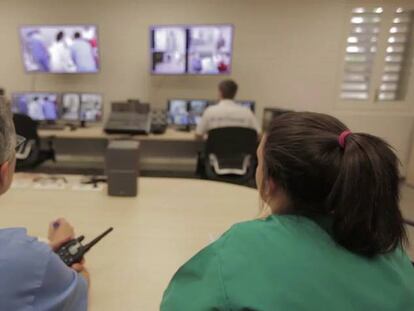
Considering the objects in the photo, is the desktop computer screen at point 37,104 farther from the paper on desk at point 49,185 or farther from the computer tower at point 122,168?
the computer tower at point 122,168

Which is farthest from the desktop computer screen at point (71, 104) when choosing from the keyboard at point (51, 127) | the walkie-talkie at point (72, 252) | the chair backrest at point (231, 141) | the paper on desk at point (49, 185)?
the walkie-talkie at point (72, 252)

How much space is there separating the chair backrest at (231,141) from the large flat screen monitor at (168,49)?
1149 mm

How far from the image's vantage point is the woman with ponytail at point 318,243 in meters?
0.59

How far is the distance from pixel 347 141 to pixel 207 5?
3483 millimetres

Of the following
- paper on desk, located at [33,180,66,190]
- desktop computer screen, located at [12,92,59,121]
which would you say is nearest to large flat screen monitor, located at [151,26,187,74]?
desktop computer screen, located at [12,92,59,121]

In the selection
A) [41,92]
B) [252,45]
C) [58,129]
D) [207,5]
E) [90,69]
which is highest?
[207,5]

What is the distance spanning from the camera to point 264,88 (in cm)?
400

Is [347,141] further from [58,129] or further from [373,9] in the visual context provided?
[373,9]

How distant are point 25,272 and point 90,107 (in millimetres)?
3282

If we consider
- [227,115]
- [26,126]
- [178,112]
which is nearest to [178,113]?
[178,112]

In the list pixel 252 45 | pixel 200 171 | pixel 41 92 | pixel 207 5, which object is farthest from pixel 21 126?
pixel 252 45

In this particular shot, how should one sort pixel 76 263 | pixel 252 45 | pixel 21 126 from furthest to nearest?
pixel 252 45, pixel 21 126, pixel 76 263

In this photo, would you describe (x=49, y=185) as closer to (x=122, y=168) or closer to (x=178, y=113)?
(x=122, y=168)

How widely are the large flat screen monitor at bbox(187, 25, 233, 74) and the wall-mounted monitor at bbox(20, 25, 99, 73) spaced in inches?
39.3
